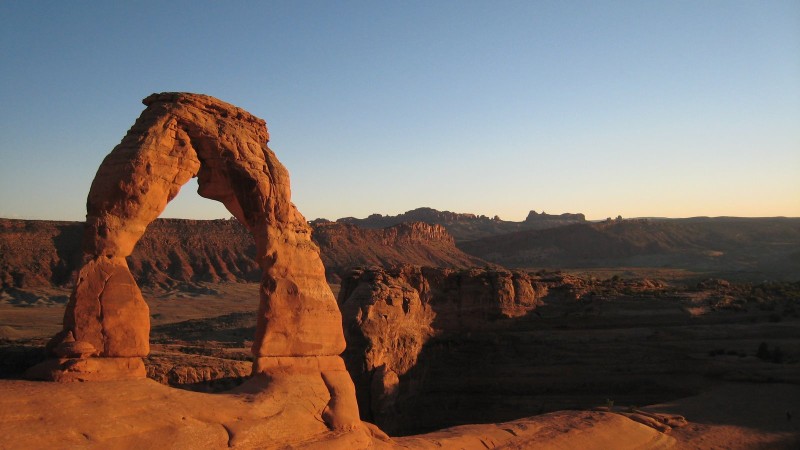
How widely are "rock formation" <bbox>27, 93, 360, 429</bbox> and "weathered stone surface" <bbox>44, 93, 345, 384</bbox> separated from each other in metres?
0.01

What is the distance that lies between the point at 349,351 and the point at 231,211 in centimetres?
740

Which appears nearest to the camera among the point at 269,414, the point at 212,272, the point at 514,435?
the point at 269,414

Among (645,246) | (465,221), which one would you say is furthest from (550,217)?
(645,246)

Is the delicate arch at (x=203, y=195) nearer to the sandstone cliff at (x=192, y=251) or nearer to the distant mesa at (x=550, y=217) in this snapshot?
the sandstone cliff at (x=192, y=251)

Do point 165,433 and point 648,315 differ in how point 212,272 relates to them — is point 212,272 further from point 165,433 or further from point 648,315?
point 165,433

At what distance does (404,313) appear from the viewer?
1842 cm

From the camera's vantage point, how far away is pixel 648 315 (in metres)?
21.1

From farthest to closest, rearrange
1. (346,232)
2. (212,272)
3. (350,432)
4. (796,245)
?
(796,245) → (346,232) → (212,272) → (350,432)

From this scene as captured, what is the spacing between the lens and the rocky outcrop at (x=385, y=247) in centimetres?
6662

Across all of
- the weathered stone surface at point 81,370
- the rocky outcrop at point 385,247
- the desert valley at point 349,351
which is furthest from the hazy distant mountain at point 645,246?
the weathered stone surface at point 81,370

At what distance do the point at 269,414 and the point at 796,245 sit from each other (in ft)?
290

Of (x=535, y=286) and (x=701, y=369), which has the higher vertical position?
(x=535, y=286)

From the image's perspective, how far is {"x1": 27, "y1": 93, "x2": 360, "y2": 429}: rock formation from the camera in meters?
7.94

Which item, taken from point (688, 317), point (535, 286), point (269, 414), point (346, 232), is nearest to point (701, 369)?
point (688, 317)
